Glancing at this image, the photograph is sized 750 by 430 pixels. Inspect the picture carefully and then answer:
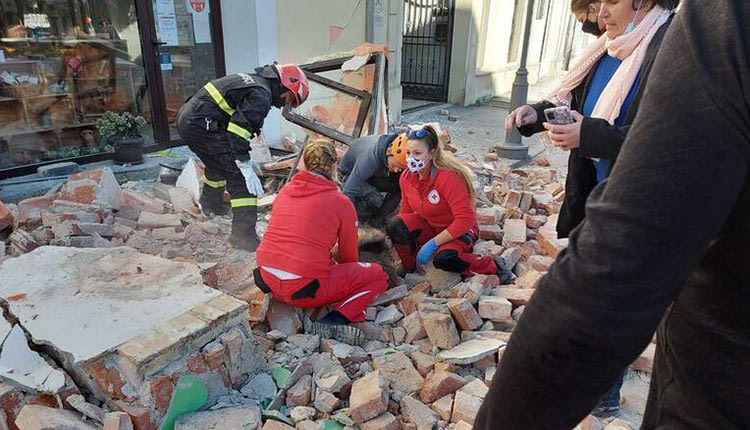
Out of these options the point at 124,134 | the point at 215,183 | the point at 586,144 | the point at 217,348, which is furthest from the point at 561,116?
the point at 124,134

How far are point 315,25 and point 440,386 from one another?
617cm

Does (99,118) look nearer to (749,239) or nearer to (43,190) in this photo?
(43,190)

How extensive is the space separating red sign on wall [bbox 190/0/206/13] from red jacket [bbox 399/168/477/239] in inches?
160

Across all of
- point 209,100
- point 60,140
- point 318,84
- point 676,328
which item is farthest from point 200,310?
point 60,140

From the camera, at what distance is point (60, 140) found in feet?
19.4

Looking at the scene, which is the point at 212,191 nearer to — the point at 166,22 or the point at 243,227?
the point at 243,227

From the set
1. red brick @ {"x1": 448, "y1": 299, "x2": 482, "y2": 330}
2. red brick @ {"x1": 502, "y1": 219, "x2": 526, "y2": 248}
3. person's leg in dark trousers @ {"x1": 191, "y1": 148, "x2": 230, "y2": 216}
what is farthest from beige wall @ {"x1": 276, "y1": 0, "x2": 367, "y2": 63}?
red brick @ {"x1": 448, "y1": 299, "x2": 482, "y2": 330}

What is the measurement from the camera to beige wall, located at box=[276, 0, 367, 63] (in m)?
6.88

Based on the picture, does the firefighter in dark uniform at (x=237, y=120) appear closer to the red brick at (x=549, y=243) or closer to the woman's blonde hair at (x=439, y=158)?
the woman's blonde hair at (x=439, y=158)

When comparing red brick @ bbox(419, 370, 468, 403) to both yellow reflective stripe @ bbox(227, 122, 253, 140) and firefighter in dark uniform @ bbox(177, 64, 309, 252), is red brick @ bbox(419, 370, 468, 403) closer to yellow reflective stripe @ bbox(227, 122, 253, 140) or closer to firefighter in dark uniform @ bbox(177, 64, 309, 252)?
firefighter in dark uniform @ bbox(177, 64, 309, 252)

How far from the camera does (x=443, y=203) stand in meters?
3.82

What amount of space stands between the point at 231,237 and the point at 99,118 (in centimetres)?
316

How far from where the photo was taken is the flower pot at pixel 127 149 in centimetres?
577

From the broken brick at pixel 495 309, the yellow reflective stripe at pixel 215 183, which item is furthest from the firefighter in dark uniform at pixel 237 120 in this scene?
the broken brick at pixel 495 309
